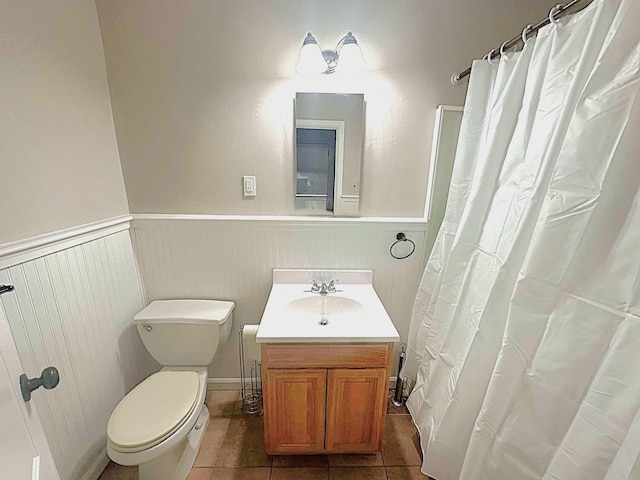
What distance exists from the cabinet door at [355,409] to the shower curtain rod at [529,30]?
1.34m

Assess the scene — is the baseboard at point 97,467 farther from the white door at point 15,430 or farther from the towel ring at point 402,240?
the towel ring at point 402,240

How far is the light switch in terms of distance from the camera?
4.88 feet

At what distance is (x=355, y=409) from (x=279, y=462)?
0.50m

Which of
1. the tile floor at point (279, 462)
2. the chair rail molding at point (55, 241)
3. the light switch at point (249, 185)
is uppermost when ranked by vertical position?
the light switch at point (249, 185)

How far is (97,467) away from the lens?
1305 millimetres

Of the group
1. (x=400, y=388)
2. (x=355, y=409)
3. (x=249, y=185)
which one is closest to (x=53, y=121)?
(x=249, y=185)

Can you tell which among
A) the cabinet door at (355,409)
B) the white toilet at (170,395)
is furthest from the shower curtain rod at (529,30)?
the white toilet at (170,395)

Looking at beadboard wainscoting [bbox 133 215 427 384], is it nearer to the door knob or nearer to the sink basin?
the sink basin

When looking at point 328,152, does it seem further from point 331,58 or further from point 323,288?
point 323,288

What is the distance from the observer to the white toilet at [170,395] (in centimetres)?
107

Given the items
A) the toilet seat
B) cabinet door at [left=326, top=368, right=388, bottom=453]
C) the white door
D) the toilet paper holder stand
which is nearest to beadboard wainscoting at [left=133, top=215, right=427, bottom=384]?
the toilet paper holder stand

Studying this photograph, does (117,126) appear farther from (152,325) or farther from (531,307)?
(531,307)

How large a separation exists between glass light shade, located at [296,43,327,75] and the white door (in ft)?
4.32

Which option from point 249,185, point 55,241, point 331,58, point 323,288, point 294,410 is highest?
point 331,58
